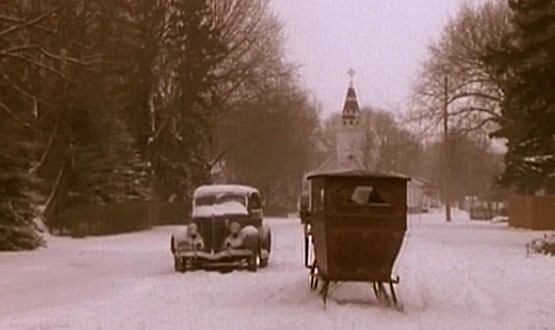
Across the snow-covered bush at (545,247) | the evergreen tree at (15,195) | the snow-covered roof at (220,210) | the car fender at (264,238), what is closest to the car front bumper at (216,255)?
the car fender at (264,238)

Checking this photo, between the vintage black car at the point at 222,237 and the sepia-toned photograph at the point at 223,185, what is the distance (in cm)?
5

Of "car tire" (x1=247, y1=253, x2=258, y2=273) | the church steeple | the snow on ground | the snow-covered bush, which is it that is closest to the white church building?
the church steeple

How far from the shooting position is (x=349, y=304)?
16938 mm

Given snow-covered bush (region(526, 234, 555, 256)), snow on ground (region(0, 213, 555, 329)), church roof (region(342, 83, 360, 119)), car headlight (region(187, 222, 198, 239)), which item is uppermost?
church roof (region(342, 83, 360, 119))

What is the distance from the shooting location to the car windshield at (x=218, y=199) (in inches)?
1026

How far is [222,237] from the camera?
2484cm

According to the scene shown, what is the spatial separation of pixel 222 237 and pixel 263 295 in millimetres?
6564

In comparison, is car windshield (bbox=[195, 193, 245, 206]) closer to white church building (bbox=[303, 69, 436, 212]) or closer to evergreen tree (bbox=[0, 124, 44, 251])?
evergreen tree (bbox=[0, 124, 44, 251])

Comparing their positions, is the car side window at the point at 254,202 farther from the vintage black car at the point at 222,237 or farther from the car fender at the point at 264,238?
the car fender at the point at 264,238

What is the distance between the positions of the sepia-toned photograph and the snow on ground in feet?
0.24

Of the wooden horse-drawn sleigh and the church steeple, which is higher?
the church steeple

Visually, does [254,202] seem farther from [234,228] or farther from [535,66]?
[535,66]

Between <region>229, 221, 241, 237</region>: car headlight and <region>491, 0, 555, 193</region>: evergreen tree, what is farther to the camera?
<region>491, 0, 555, 193</region>: evergreen tree

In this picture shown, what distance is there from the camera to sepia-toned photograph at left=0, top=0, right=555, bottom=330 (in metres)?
16.6
